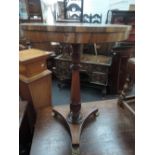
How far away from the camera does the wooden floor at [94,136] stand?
96 centimetres

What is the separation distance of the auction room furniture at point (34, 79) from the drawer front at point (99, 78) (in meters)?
0.82

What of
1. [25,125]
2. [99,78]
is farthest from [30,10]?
[25,125]

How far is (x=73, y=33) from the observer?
0.64 meters

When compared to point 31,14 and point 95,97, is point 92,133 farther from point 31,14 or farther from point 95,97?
point 31,14

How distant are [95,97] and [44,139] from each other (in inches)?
42.9

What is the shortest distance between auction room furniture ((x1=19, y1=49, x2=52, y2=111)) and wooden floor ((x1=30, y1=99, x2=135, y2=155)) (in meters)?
0.13

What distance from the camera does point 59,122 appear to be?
47.7 inches

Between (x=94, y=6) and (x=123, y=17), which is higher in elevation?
(x=94, y=6)

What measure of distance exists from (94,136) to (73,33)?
2.34 feet

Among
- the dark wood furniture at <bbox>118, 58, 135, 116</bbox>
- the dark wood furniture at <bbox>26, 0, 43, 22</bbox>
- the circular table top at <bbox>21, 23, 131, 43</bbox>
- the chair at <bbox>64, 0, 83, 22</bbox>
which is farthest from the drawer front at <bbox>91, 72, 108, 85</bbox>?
the circular table top at <bbox>21, 23, 131, 43</bbox>

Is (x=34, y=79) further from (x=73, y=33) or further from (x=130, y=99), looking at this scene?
(x=130, y=99)
